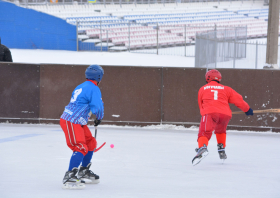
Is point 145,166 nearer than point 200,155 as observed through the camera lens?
No

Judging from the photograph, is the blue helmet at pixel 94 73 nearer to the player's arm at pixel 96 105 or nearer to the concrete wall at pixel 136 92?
the player's arm at pixel 96 105

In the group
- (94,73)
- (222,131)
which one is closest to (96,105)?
(94,73)

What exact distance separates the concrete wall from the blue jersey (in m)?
5.11

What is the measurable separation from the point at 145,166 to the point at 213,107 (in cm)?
138

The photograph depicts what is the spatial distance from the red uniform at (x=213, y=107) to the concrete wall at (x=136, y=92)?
344 centimetres

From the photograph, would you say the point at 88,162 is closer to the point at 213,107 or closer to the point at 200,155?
the point at 200,155

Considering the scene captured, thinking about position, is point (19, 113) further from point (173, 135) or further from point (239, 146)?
point (239, 146)

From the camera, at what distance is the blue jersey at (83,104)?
4730 millimetres

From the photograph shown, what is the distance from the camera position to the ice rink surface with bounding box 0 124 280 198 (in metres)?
4.72

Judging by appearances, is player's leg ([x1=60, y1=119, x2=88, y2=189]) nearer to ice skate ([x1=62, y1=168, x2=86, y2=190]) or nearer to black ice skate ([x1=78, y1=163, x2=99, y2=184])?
ice skate ([x1=62, y1=168, x2=86, y2=190])

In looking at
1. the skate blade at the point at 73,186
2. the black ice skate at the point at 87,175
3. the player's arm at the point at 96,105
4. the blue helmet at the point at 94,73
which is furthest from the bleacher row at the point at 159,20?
the skate blade at the point at 73,186

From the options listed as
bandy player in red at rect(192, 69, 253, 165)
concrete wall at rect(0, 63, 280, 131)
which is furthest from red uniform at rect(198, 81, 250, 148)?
concrete wall at rect(0, 63, 280, 131)

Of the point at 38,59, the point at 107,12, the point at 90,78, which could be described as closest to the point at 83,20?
the point at 107,12

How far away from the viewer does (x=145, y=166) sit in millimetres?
6152
